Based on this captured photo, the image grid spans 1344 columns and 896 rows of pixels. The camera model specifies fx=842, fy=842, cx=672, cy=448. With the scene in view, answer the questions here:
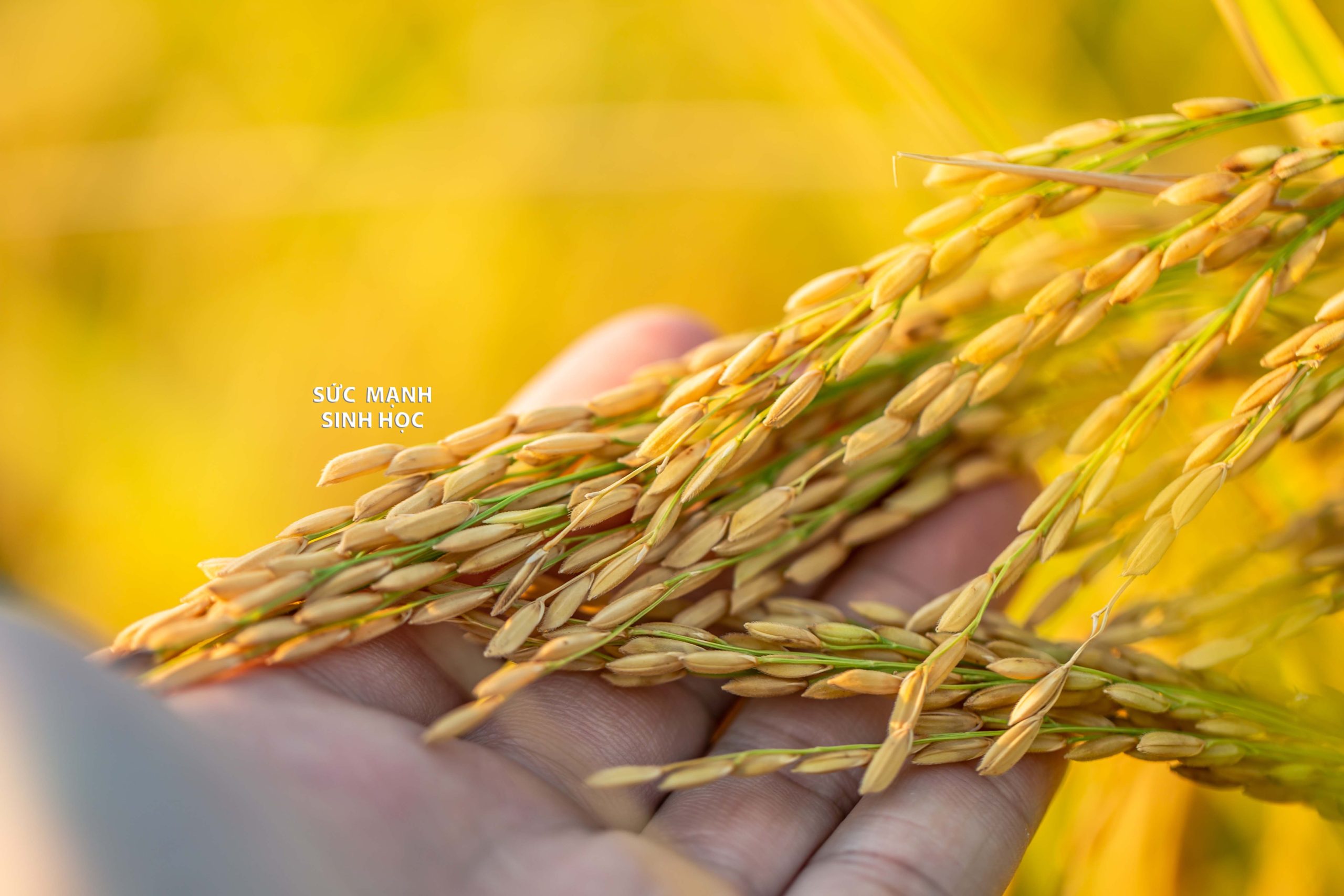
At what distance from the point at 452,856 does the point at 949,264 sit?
0.79 m

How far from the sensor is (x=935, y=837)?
35.3 inches

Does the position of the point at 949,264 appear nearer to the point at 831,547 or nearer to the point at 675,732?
the point at 831,547

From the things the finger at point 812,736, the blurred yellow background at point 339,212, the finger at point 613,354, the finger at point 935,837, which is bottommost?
the finger at point 935,837

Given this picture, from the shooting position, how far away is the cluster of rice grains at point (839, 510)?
2.73 feet

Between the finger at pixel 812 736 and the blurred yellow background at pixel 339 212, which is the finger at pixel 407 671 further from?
the blurred yellow background at pixel 339 212

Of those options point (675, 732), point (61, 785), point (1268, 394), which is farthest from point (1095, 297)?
A: point (61, 785)

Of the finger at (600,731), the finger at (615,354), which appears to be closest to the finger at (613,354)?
the finger at (615,354)

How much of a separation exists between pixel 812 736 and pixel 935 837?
179 millimetres

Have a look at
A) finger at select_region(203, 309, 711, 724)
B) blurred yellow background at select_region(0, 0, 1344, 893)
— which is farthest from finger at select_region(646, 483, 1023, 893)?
blurred yellow background at select_region(0, 0, 1344, 893)

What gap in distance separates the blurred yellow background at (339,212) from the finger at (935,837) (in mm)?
1257

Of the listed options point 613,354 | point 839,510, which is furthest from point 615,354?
point 839,510

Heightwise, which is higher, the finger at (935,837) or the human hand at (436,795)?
the human hand at (436,795)

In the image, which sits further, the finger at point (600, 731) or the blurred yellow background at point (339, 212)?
the blurred yellow background at point (339, 212)

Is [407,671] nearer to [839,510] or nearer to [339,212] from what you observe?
[839,510]
